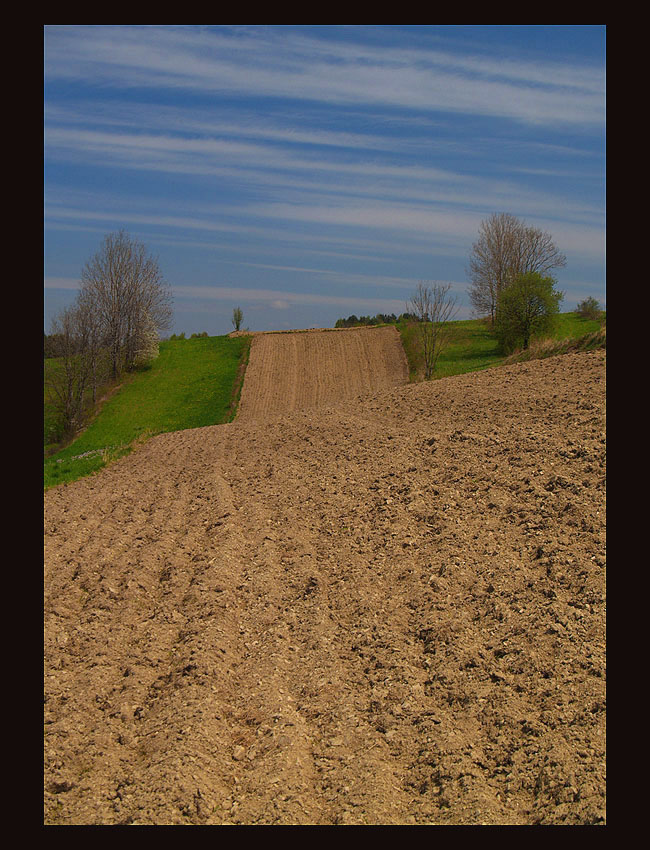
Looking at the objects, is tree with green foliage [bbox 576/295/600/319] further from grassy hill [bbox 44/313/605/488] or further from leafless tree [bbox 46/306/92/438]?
leafless tree [bbox 46/306/92/438]

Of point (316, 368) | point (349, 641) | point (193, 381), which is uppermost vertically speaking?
point (316, 368)

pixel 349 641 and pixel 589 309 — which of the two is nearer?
pixel 349 641

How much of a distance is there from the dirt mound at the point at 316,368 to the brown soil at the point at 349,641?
2043 centimetres

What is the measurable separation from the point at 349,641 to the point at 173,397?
32.1m

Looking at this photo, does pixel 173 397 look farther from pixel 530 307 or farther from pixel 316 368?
pixel 530 307

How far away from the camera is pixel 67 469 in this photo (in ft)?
57.7

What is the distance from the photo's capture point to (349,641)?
5762 mm

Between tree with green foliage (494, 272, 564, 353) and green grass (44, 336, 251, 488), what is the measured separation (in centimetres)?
1470

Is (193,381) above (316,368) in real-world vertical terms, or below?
below

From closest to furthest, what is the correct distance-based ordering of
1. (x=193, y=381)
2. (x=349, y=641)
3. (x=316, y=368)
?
(x=349, y=641) < (x=316, y=368) < (x=193, y=381)

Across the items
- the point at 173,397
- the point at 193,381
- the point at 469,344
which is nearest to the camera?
the point at 173,397

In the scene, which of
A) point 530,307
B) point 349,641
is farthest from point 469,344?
point 349,641

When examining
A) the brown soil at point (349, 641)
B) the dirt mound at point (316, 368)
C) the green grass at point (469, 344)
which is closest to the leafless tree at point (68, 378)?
the dirt mound at point (316, 368)

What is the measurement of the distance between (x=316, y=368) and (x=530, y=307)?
40.3 feet
